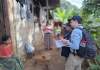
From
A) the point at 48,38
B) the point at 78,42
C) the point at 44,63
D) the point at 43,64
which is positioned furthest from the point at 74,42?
the point at 48,38

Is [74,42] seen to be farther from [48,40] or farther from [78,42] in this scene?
[48,40]

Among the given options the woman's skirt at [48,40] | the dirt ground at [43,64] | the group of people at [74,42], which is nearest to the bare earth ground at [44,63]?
the dirt ground at [43,64]

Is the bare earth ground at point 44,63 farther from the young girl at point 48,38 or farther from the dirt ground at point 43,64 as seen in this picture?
the young girl at point 48,38

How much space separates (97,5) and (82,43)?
5.71m

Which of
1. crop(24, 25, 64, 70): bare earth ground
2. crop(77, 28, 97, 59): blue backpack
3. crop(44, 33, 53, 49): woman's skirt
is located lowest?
crop(24, 25, 64, 70): bare earth ground

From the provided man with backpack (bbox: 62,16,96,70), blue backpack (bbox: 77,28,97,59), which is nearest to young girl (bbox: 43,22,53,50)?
man with backpack (bbox: 62,16,96,70)

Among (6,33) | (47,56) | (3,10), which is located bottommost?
(47,56)

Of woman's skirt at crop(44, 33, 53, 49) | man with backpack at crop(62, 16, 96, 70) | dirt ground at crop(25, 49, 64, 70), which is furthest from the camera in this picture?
woman's skirt at crop(44, 33, 53, 49)

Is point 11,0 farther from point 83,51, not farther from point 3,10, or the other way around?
point 83,51

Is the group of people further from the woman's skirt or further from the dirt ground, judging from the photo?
the woman's skirt

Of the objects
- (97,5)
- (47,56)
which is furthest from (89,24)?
(47,56)

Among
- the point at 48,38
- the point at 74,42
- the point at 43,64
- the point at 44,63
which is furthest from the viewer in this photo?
the point at 48,38

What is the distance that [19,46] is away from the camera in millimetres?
8797

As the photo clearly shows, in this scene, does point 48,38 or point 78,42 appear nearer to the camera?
point 78,42
